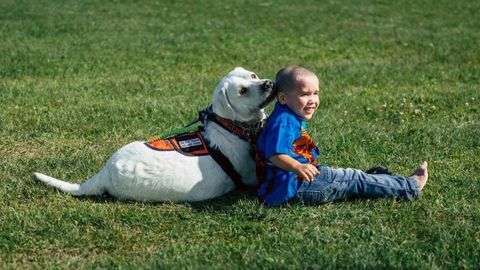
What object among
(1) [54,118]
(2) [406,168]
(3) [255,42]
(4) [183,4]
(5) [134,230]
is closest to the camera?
(5) [134,230]

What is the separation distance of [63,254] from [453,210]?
8.50ft

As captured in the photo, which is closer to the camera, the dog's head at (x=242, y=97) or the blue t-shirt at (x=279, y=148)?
the blue t-shirt at (x=279, y=148)

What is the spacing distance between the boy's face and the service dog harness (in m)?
0.34

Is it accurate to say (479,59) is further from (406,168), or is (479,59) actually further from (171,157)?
(171,157)

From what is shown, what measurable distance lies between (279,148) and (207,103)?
11.4ft

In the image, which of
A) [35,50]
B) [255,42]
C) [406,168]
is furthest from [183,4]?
[406,168]

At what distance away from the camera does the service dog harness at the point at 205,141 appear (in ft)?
15.6

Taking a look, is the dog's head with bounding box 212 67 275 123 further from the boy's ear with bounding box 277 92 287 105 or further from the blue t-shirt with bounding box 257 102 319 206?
the blue t-shirt with bounding box 257 102 319 206

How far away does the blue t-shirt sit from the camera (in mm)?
4586

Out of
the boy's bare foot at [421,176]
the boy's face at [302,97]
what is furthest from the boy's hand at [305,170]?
the boy's bare foot at [421,176]

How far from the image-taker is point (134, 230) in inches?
173

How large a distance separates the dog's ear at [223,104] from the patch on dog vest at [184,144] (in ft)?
0.78

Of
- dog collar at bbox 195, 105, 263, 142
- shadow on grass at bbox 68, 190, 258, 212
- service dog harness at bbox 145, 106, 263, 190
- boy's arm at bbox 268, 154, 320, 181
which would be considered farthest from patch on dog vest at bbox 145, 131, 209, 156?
boy's arm at bbox 268, 154, 320, 181

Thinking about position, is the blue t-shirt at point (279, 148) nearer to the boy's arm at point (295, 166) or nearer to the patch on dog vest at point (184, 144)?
the boy's arm at point (295, 166)
